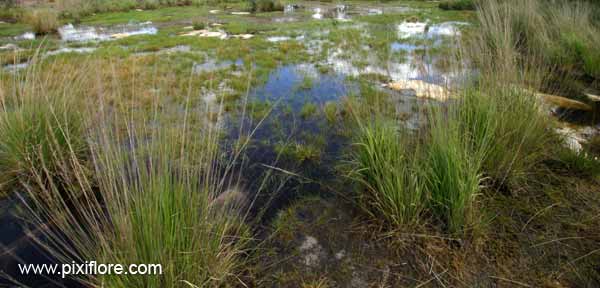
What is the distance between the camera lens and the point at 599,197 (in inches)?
94.5

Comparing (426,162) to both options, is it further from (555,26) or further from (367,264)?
(555,26)

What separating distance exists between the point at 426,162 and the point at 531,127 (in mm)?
1169

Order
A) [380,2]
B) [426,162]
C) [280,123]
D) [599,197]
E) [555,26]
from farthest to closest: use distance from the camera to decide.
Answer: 1. [380,2]
2. [555,26]
3. [280,123]
4. [599,197]
5. [426,162]

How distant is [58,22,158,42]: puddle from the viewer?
440 inches

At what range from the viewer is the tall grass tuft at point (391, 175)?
2.12 metres

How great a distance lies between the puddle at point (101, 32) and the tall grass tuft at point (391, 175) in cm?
1198

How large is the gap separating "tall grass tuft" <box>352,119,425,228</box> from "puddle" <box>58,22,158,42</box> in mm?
11980

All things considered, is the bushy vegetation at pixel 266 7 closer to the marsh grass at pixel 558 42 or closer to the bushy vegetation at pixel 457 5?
the bushy vegetation at pixel 457 5

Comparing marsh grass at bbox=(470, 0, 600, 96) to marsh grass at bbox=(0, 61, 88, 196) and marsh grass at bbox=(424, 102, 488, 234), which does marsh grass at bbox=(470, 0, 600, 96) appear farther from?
marsh grass at bbox=(0, 61, 88, 196)

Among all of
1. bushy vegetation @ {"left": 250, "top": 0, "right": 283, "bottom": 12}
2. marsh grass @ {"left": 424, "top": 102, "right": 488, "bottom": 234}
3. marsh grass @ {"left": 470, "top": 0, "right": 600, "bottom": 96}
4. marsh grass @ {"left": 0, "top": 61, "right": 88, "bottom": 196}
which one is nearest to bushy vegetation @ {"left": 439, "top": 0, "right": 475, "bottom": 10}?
bushy vegetation @ {"left": 250, "top": 0, "right": 283, "bottom": 12}

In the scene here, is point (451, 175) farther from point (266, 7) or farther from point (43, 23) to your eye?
point (266, 7)

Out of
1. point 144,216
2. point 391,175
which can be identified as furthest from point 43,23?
point 391,175

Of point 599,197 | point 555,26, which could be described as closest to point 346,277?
point 599,197

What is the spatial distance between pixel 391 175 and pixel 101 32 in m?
15.0
